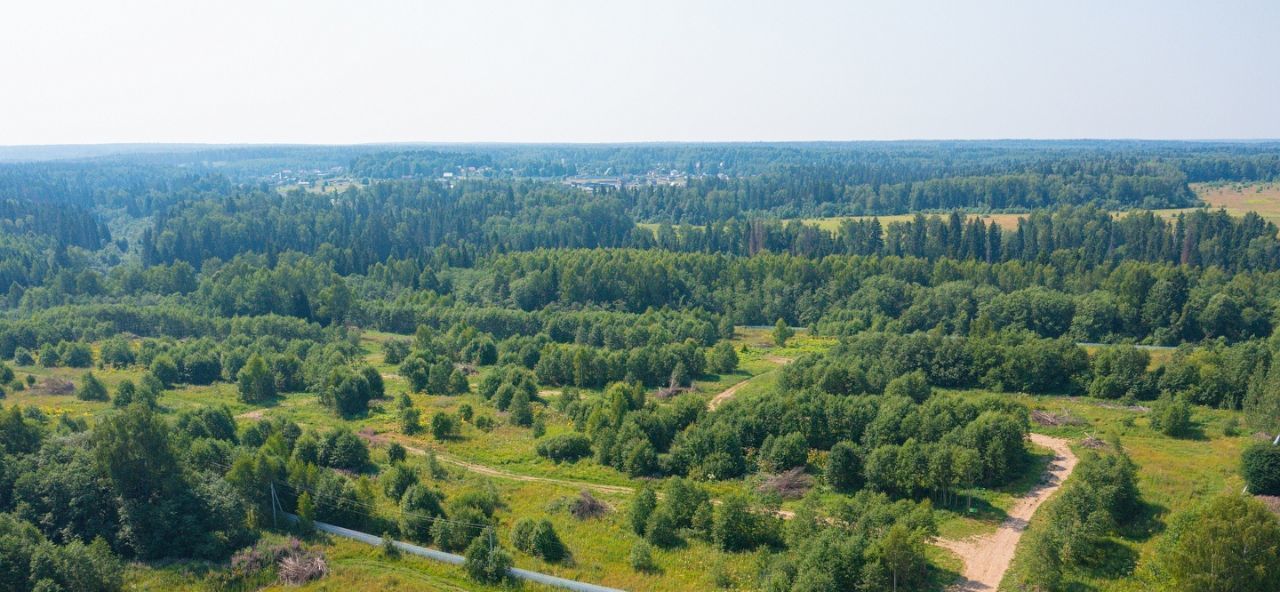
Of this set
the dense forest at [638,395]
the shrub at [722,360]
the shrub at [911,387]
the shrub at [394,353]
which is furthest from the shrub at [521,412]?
the shrub at [911,387]

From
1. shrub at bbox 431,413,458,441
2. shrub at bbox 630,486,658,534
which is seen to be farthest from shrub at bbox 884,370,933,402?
shrub at bbox 431,413,458,441

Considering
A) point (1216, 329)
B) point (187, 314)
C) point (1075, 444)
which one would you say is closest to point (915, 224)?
point (1216, 329)

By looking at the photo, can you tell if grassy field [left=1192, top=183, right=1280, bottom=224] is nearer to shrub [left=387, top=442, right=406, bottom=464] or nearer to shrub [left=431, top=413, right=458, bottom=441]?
shrub [left=431, top=413, right=458, bottom=441]

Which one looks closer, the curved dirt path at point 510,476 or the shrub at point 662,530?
the shrub at point 662,530

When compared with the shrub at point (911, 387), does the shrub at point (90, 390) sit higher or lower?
lower

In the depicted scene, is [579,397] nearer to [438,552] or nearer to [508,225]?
[438,552]

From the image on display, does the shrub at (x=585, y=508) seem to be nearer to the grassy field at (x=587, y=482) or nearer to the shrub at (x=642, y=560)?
the grassy field at (x=587, y=482)
